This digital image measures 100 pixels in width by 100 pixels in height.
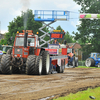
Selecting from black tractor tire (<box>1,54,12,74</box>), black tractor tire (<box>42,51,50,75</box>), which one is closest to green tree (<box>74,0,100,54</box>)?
black tractor tire (<box>42,51,50,75</box>)

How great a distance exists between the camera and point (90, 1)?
5119 cm

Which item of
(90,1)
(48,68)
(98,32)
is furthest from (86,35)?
(48,68)

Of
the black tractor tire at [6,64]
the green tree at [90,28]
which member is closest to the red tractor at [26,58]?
the black tractor tire at [6,64]

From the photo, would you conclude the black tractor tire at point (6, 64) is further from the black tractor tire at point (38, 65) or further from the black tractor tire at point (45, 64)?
the black tractor tire at point (45, 64)

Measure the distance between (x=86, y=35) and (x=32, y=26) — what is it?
62.2 feet

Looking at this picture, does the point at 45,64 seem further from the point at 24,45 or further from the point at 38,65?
the point at 24,45

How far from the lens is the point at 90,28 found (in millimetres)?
49781

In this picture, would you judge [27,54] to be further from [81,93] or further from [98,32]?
[98,32]

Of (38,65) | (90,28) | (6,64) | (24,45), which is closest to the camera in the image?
(6,64)

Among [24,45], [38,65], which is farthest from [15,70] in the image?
[38,65]

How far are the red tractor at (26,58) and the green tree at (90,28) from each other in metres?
30.7

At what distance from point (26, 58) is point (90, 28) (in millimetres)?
33149

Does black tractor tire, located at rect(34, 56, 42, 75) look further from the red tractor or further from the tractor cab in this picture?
the tractor cab

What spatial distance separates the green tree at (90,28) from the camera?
4912cm
